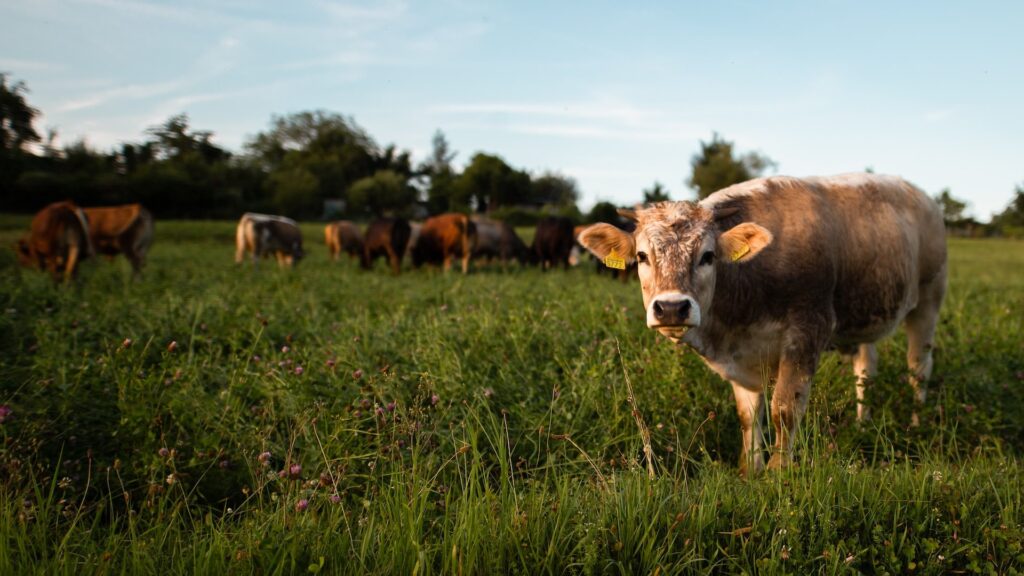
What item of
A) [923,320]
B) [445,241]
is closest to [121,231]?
[445,241]

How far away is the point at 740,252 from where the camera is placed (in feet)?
11.5

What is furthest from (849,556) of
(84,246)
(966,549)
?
(84,246)

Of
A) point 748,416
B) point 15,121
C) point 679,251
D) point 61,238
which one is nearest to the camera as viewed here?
point 679,251

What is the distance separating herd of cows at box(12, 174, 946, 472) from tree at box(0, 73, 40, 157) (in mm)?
41768

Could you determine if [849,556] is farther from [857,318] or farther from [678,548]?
[857,318]

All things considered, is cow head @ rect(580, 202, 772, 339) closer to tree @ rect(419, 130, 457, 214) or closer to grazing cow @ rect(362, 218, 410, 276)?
grazing cow @ rect(362, 218, 410, 276)

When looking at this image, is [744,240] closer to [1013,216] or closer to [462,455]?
[462,455]

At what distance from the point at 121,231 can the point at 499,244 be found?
11.3 m

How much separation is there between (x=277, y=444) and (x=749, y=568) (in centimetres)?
247

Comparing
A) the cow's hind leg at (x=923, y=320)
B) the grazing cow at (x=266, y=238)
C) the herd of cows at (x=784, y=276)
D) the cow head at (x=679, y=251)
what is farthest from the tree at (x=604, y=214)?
the cow head at (x=679, y=251)

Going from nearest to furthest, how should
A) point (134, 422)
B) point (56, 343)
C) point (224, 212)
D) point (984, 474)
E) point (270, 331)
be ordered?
point (984, 474) → point (134, 422) → point (56, 343) → point (270, 331) → point (224, 212)

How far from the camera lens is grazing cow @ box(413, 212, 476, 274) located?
18.7 metres

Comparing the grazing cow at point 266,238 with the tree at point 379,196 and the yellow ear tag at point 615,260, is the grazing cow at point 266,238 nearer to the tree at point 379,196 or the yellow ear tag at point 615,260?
the yellow ear tag at point 615,260

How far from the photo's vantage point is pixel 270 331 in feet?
18.1
